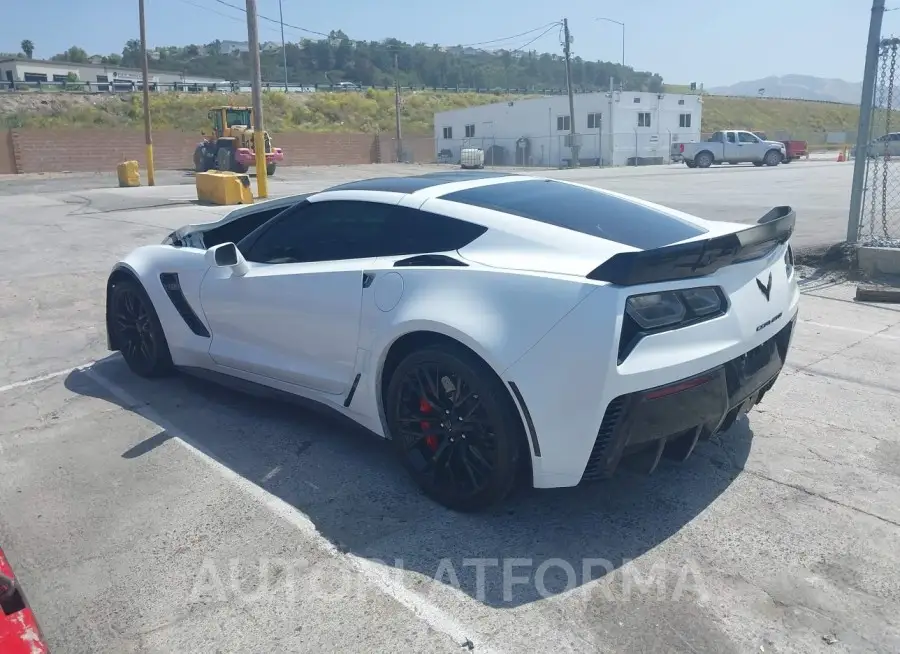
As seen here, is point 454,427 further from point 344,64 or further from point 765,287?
point 344,64

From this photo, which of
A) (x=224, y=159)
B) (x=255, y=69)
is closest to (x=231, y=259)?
(x=255, y=69)

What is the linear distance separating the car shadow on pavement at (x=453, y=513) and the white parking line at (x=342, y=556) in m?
0.03

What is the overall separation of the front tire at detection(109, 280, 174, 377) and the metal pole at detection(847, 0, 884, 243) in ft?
22.6

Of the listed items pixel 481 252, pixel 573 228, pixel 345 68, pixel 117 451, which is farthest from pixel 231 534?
pixel 345 68

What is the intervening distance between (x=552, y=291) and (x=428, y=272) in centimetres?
66

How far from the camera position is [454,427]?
11.0 ft

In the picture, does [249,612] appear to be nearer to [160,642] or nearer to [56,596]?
[160,642]

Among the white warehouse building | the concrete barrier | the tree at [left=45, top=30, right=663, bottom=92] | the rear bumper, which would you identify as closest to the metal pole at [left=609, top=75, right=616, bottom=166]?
the white warehouse building

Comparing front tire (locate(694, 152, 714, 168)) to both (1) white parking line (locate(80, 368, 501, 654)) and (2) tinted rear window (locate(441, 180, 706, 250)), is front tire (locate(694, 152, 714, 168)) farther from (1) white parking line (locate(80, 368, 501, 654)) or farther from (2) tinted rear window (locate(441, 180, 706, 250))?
(1) white parking line (locate(80, 368, 501, 654))

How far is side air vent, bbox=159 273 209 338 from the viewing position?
478cm

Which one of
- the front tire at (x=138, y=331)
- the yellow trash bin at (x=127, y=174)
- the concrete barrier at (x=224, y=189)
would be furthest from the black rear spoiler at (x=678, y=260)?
the yellow trash bin at (x=127, y=174)

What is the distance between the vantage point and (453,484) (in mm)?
3443

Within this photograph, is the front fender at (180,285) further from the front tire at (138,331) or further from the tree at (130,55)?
the tree at (130,55)

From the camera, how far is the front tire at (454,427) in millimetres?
3160
